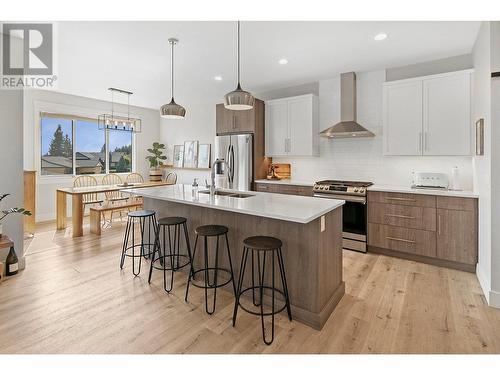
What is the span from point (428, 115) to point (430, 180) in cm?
87

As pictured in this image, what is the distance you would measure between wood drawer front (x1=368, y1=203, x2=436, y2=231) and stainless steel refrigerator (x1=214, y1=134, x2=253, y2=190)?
7.31 ft

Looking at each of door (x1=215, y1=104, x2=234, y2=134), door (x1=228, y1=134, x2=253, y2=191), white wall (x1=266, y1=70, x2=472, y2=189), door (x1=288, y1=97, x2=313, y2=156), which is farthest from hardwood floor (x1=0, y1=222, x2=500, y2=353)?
door (x1=215, y1=104, x2=234, y2=134)

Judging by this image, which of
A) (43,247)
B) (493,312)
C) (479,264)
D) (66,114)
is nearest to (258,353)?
(493,312)

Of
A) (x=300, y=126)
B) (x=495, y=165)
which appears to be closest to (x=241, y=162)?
(x=300, y=126)

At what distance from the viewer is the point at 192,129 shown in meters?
7.16

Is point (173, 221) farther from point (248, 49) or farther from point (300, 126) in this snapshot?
point (300, 126)

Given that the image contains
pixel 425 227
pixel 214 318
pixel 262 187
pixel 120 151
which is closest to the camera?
pixel 214 318

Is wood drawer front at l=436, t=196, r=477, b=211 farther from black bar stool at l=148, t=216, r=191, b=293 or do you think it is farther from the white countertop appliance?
black bar stool at l=148, t=216, r=191, b=293

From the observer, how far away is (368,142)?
178 inches

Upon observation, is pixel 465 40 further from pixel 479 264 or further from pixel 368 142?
pixel 479 264

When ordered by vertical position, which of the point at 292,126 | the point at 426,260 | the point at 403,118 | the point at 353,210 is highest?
the point at 292,126

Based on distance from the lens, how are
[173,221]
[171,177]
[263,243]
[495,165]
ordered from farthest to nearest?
[171,177] < [173,221] < [495,165] < [263,243]
